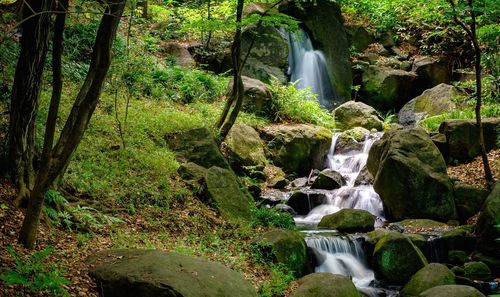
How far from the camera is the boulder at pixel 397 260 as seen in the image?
8.52 m

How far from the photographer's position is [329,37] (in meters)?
21.9

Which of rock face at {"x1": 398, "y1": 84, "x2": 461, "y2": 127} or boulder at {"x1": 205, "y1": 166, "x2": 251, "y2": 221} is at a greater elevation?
rock face at {"x1": 398, "y1": 84, "x2": 461, "y2": 127}

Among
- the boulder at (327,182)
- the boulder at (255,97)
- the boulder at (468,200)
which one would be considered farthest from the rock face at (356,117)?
the boulder at (468,200)

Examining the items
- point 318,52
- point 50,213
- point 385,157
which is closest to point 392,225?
point 385,157

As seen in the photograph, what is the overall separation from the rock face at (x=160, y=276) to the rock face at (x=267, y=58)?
43.6 ft

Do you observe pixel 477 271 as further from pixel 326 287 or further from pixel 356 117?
pixel 356 117

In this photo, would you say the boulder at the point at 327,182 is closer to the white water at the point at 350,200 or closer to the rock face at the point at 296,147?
the white water at the point at 350,200

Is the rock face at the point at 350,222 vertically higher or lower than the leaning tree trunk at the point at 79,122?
lower

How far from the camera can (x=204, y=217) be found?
855 centimetres

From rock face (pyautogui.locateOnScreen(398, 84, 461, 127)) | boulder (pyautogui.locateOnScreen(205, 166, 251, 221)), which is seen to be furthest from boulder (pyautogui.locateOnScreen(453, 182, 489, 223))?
rock face (pyautogui.locateOnScreen(398, 84, 461, 127))

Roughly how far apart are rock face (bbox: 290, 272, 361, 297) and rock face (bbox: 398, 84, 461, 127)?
40.5ft

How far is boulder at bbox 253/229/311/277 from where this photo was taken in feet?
25.9

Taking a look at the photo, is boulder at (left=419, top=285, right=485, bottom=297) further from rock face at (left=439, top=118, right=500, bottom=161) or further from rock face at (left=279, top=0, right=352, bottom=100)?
rock face at (left=279, top=0, right=352, bottom=100)

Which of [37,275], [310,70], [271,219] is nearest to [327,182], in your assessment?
[271,219]
